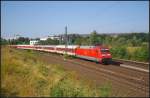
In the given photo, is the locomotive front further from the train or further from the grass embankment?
the grass embankment

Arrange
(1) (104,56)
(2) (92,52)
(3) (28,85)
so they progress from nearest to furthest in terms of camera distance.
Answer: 1. (3) (28,85)
2. (1) (104,56)
3. (2) (92,52)

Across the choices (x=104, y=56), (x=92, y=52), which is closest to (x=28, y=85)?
(x=104, y=56)

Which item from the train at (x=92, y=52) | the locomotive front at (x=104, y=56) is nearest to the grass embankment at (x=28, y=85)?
the locomotive front at (x=104, y=56)

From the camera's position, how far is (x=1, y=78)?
12.5 meters

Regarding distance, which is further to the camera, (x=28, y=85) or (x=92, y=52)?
(x=92, y=52)

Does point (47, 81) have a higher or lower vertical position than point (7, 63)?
lower

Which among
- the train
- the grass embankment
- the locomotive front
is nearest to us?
the grass embankment

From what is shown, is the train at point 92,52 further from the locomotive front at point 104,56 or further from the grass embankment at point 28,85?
the grass embankment at point 28,85

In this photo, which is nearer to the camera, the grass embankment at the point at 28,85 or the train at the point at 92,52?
the grass embankment at the point at 28,85

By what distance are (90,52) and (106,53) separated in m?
3.81

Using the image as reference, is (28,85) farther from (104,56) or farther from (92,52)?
(92,52)

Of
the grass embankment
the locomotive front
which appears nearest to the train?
the locomotive front

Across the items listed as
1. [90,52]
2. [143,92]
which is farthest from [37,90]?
[90,52]

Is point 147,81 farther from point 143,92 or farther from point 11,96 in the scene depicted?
point 11,96
